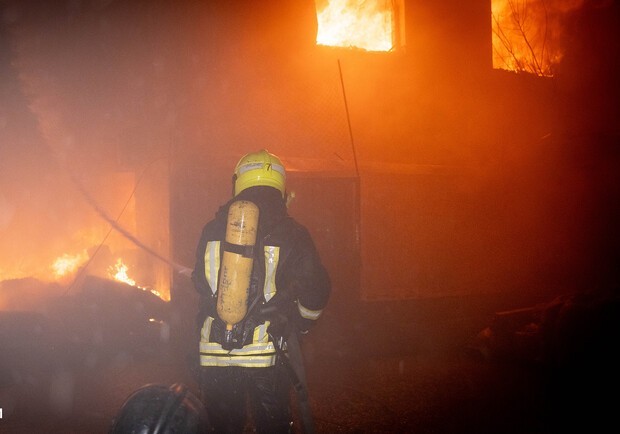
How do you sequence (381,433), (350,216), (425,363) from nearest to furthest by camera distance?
(381,433) → (425,363) → (350,216)

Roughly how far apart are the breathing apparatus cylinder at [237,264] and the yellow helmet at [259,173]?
0.33 metres

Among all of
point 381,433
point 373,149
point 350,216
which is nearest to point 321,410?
point 381,433

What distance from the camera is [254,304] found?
2406 mm

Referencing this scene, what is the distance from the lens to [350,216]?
6648 mm

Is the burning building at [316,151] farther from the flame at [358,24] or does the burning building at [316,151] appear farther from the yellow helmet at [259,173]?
the yellow helmet at [259,173]

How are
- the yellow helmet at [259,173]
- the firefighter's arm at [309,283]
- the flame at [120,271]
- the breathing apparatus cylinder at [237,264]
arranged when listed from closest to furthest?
1. the breathing apparatus cylinder at [237,264]
2. the firefighter's arm at [309,283]
3. the yellow helmet at [259,173]
4. the flame at [120,271]

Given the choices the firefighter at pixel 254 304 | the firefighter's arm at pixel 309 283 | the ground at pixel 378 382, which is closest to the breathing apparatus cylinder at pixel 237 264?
the firefighter at pixel 254 304

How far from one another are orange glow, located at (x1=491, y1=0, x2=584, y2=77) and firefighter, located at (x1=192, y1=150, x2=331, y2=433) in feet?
41.8

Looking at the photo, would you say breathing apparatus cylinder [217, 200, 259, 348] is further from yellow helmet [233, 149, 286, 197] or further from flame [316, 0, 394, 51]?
flame [316, 0, 394, 51]

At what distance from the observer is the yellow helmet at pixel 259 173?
102 inches

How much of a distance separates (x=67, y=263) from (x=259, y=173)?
978 centimetres

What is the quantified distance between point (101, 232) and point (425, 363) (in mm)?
8364

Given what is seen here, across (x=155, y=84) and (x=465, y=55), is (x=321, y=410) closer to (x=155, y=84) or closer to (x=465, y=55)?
(x=155, y=84)

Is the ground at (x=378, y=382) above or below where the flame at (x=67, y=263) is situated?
below
